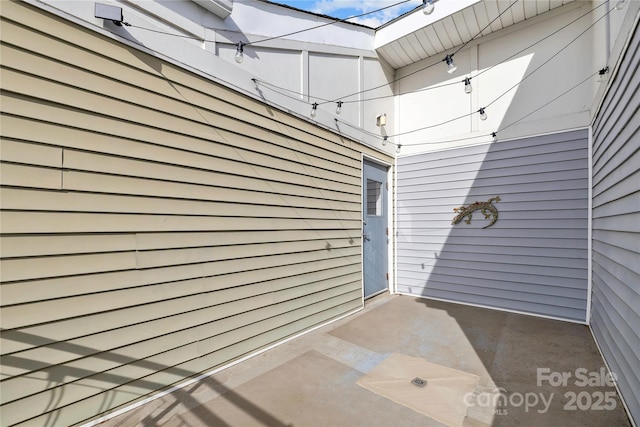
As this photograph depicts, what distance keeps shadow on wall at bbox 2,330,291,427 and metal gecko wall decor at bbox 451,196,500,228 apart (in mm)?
3606

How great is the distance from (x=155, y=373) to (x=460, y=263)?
399 centimetres

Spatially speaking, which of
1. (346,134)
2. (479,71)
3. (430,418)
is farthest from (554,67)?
(430,418)

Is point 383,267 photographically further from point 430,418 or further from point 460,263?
point 430,418

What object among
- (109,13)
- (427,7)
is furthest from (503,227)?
(109,13)

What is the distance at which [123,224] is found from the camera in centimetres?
184

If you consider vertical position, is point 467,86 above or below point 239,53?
above

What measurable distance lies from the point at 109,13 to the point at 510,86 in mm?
4492

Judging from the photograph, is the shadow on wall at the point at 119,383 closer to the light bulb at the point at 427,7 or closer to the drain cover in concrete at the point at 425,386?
the drain cover in concrete at the point at 425,386

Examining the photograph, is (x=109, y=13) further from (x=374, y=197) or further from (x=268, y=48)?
(x=374, y=197)

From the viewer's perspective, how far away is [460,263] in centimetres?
424

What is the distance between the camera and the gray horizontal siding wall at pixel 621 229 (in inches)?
65.8

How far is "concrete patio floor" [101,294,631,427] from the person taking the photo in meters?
1.81

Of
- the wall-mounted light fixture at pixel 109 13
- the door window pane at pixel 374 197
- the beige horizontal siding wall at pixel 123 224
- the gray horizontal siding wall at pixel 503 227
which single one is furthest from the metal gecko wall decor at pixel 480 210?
the wall-mounted light fixture at pixel 109 13

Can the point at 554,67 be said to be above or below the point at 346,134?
above
